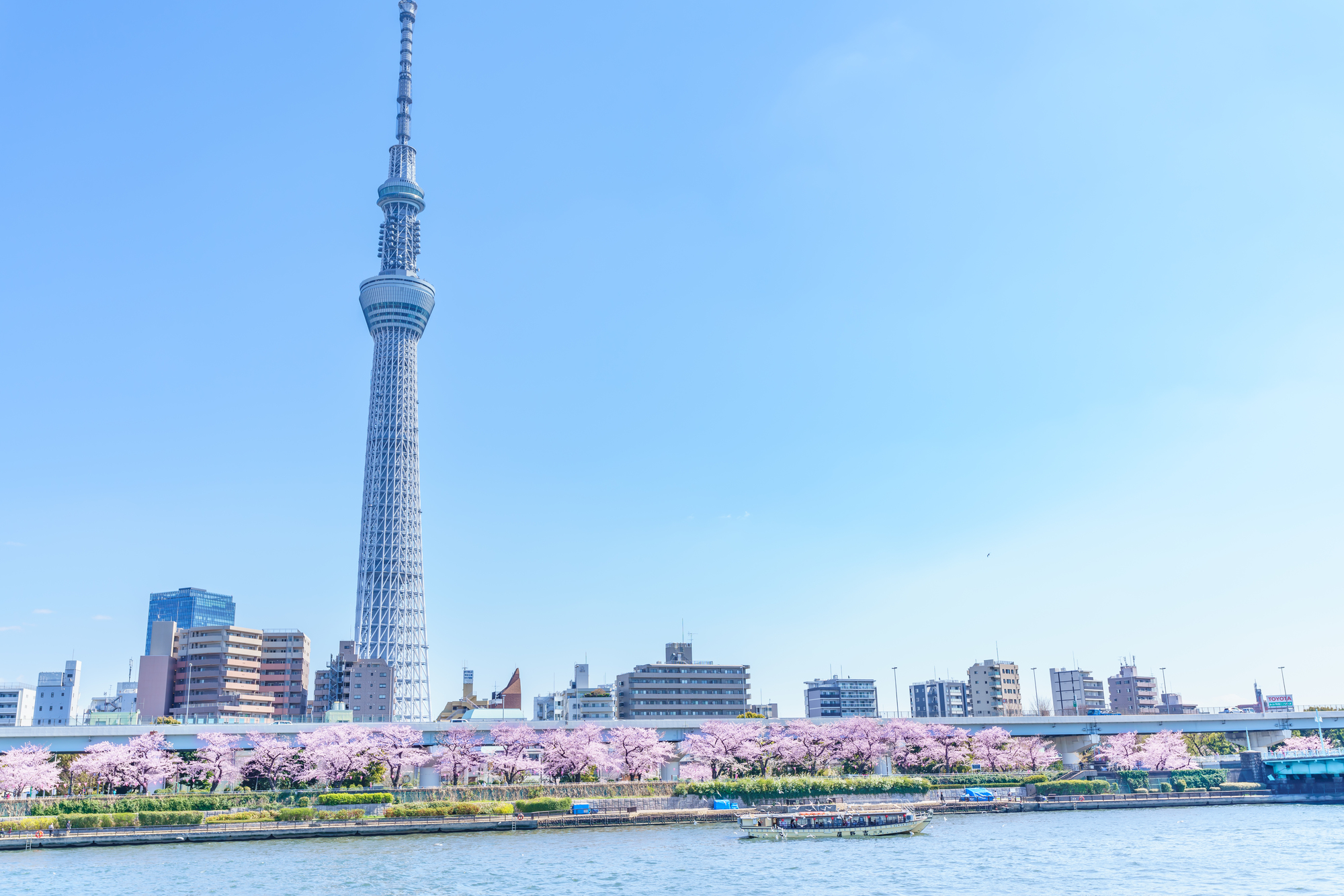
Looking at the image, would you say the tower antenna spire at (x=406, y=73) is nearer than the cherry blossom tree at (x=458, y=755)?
No

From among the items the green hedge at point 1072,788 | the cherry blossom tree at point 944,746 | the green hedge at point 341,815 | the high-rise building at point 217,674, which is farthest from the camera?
the high-rise building at point 217,674

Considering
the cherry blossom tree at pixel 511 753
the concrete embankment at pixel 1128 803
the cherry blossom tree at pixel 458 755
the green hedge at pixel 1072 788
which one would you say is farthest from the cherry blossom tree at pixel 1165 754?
the cherry blossom tree at pixel 458 755

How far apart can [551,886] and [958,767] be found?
62693 mm

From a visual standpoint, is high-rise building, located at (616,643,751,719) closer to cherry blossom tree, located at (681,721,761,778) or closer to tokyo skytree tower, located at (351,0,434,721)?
tokyo skytree tower, located at (351,0,434,721)

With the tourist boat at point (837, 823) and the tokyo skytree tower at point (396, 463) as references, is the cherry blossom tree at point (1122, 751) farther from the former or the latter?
the tokyo skytree tower at point (396, 463)

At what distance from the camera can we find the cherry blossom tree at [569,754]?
8544cm

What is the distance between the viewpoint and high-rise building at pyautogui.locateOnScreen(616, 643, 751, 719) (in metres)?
146

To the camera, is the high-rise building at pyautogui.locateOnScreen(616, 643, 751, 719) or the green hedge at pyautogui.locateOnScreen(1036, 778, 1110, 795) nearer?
the green hedge at pyautogui.locateOnScreen(1036, 778, 1110, 795)

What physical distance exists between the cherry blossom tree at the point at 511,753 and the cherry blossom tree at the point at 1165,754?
56.2m

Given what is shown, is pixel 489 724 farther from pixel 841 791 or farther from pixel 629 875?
pixel 629 875

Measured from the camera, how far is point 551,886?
1799 inches

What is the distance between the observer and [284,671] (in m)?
144

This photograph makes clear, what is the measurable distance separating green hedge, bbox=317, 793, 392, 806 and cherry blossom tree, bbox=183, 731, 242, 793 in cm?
1191

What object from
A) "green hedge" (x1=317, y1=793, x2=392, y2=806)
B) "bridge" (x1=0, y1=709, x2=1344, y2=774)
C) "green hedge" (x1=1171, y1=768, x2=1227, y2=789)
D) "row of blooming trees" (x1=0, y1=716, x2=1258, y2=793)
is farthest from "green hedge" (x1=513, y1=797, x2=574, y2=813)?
"green hedge" (x1=1171, y1=768, x2=1227, y2=789)
